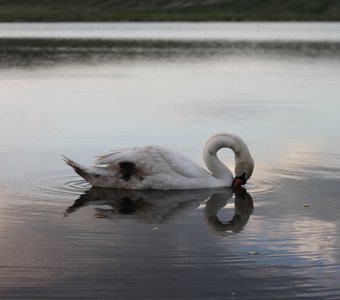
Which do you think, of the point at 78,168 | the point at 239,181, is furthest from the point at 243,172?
the point at 78,168

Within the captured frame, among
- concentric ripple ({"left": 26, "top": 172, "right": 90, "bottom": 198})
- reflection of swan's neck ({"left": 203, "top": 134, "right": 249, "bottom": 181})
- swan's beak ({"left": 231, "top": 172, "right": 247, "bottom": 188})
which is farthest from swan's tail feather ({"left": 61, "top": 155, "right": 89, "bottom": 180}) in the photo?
swan's beak ({"left": 231, "top": 172, "right": 247, "bottom": 188})

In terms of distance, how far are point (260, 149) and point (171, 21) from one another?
138 metres

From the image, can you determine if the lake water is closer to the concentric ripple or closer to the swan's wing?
the concentric ripple

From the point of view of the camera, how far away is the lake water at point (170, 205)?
33.8 ft

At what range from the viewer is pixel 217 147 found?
16219 mm

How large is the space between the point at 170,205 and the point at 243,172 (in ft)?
6.24

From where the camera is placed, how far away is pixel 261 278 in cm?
1034

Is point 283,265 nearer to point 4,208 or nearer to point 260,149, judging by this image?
point 4,208

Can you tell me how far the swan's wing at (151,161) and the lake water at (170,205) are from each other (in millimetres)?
402
